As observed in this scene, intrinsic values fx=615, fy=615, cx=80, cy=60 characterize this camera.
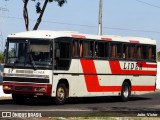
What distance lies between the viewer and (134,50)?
103ft

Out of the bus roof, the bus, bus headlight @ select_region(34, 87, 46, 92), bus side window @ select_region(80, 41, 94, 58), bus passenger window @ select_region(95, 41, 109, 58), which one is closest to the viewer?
bus headlight @ select_region(34, 87, 46, 92)

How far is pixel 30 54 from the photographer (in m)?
25.4

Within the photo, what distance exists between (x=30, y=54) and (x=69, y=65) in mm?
1962

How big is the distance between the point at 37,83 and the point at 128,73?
7080 mm

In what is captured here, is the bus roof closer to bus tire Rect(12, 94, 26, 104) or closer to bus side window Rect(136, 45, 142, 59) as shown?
bus side window Rect(136, 45, 142, 59)

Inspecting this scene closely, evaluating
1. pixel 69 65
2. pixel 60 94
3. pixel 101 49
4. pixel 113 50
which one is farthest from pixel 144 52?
pixel 60 94

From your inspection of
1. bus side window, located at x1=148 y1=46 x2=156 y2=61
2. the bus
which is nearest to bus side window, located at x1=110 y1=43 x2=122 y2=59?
the bus

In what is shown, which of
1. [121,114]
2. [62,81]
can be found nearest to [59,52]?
[62,81]

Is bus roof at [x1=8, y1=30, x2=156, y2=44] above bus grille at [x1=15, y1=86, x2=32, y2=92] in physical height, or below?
above

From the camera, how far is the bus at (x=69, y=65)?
25.4m

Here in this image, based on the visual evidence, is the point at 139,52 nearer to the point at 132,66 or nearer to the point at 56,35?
the point at 132,66

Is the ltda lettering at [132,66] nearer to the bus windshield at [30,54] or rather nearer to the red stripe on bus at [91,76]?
the red stripe on bus at [91,76]

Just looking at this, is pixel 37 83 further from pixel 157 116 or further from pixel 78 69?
pixel 157 116

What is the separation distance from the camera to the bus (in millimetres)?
25359
